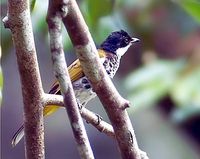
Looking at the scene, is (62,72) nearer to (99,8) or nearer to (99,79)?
(99,79)

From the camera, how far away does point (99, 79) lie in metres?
1.03

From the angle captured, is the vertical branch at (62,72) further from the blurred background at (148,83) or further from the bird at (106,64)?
the bird at (106,64)

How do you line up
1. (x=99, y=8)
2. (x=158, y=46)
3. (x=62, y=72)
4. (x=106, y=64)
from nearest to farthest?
(x=62, y=72) < (x=99, y=8) < (x=106, y=64) < (x=158, y=46)

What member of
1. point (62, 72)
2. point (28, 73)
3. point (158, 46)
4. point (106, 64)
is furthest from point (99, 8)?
point (158, 46)

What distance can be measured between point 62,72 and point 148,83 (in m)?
1.92

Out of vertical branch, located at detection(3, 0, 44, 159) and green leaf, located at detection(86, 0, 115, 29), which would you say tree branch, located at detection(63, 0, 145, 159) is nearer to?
vertical branch, located at detection(3, 0, 44, 159)

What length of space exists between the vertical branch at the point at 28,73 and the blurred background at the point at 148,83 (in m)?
0.81

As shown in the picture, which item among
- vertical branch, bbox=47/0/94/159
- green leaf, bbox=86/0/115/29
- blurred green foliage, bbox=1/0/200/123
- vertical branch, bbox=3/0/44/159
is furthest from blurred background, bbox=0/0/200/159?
vertical branch, bbox=47/0/94/159

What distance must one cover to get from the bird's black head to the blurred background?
0.06 metres

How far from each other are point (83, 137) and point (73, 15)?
16 centimetres

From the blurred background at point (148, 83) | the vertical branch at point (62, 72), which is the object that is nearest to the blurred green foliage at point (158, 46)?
the blurred background at point (148, 83)

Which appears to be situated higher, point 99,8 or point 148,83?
point 99,8

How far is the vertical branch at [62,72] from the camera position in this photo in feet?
3.08

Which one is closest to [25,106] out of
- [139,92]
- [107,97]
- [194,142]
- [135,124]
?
[107,97]
